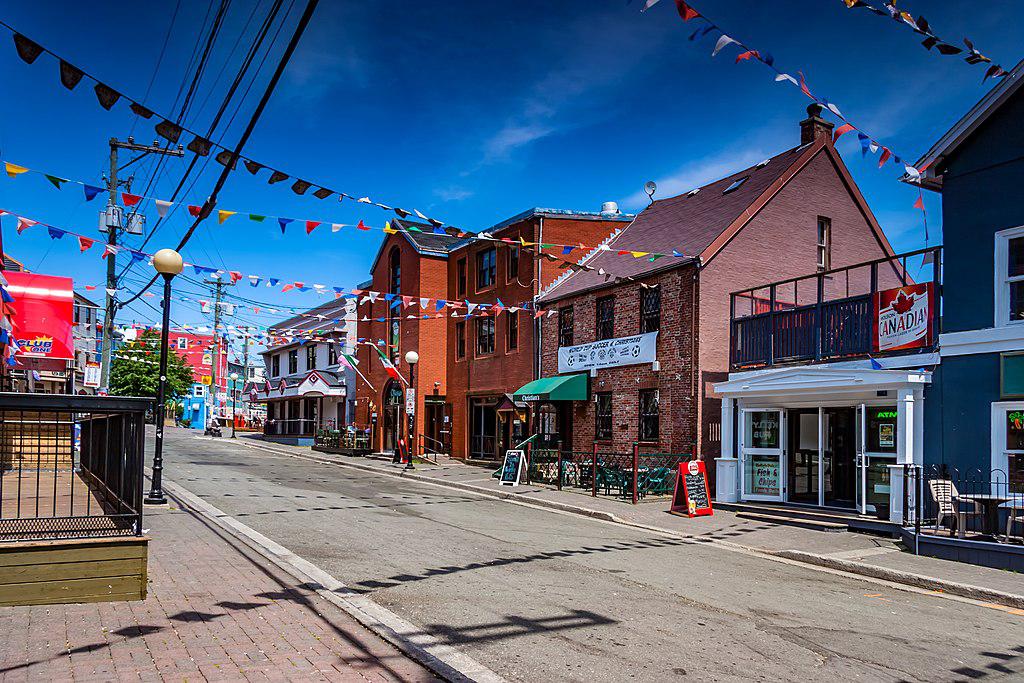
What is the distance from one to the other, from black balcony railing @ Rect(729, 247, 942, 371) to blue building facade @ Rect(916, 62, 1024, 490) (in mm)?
567

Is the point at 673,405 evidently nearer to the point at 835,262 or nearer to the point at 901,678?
the point at 835,262

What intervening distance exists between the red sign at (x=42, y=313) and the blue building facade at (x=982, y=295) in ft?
54.7

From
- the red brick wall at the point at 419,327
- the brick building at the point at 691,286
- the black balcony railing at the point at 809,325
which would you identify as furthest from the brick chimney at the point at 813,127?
the red brick wall at the point at 419,327

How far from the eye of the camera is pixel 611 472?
19344mm

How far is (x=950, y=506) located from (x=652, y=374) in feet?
31.0

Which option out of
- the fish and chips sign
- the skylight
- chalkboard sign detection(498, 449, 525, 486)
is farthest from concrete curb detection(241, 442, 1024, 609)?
the skylight

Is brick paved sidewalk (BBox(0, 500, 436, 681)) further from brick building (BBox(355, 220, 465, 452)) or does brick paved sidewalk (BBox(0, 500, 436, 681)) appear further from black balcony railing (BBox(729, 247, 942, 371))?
brick building (BBox(355, 220, 465, 452))

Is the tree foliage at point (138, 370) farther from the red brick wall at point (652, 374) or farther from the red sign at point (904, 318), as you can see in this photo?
the red sign at point (904, 318)

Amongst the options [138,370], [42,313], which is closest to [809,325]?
[42,313]

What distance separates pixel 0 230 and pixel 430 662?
14.8 meters

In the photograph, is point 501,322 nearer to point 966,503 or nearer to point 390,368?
point 390,368

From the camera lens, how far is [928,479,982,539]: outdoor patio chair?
12.2 m

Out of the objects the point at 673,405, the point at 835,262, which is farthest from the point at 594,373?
the point at 835,262

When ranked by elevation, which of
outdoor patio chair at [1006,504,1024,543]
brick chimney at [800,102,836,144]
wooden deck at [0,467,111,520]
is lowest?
outdoor patio chair at [1006,504,1024,543]
